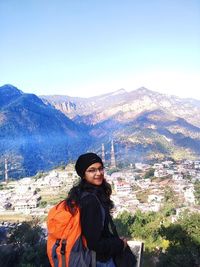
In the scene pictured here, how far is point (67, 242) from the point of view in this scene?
2.98 ft

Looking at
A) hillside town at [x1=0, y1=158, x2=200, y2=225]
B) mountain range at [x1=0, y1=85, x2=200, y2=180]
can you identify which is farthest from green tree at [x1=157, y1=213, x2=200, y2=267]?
mountain range at [x1=0, y1=85, x2=200, y2=180]

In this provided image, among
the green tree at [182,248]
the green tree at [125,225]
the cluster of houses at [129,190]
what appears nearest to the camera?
the green tree at [182,248]

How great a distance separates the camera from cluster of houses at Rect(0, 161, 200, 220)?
1343 cm

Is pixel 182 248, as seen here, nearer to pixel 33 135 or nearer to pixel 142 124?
pixel 33 135

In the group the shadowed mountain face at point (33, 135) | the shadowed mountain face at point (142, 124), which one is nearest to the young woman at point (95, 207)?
the shadowed mountain face at point (33, 135)

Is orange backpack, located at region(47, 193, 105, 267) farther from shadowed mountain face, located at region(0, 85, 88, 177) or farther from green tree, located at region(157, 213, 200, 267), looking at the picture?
shadowed mountain face, located at region(0, 85, 88, 177)

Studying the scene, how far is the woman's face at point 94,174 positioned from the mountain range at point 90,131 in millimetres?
23126

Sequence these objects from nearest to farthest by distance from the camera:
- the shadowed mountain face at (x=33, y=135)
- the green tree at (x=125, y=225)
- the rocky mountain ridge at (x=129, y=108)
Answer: the green tree at (x=125, y=225) < the shadowed mountain face at (x=33, y=135) < the rocky mountain ridge at (x=129, y=108)

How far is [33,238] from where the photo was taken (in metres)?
5.43

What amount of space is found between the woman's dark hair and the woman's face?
1 cm

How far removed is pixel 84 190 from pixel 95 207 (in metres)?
0.08

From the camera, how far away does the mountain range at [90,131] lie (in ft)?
100

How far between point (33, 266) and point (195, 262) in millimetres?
1803

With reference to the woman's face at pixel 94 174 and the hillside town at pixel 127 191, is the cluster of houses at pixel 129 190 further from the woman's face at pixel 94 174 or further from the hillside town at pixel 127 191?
the woman's face at pixel 94 174
